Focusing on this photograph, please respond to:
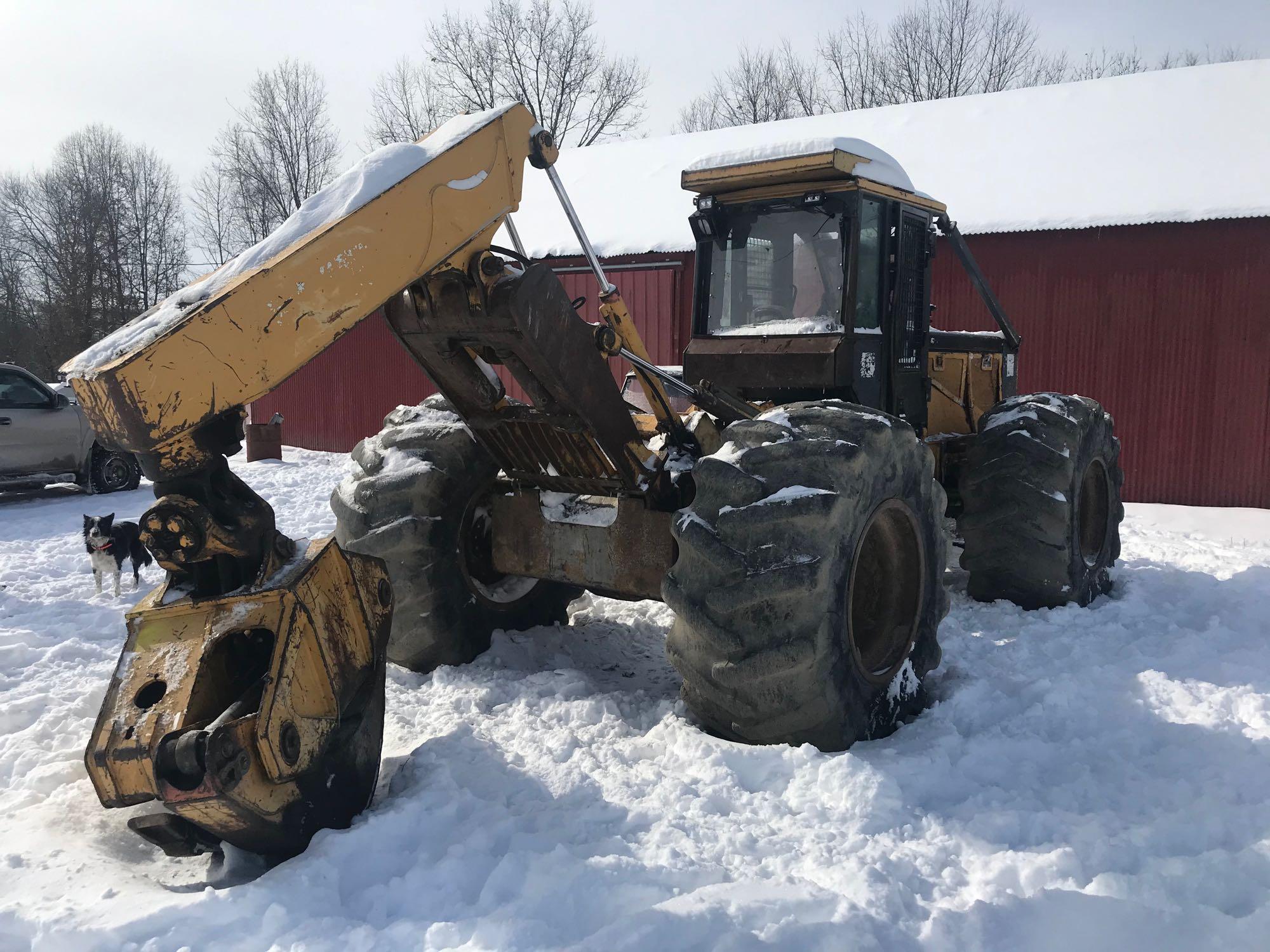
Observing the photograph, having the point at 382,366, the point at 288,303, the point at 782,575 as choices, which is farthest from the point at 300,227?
the point at 382,366

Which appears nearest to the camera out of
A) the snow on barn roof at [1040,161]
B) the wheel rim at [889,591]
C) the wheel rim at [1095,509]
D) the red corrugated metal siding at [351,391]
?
the wheel rim at [889,591]

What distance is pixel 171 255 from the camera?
41.0 m

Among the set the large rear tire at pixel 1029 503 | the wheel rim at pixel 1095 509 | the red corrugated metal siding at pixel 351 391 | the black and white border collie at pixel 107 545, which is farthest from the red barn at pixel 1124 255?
the black and white border collie at pixel 107 545

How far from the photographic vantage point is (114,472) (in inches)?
530

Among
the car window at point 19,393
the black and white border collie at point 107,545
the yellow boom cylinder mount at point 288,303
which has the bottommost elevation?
the black and white border collie at point 107,545

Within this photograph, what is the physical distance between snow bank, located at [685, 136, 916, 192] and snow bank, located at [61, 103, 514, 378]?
1684 mm

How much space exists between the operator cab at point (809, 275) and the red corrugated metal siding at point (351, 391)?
40.2 ft

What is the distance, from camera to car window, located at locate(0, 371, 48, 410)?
12.5 meters

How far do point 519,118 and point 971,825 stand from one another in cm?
307

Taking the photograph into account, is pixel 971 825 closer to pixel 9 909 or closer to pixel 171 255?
pixel 9 909

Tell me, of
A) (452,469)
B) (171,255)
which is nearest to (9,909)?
(452,469)

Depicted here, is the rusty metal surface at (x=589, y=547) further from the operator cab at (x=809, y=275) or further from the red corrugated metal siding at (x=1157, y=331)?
the red corrugated metal siding at (x=1157, y=331)

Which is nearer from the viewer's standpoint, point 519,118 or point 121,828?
point 121,828

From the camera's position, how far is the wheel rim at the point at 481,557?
4941mm
